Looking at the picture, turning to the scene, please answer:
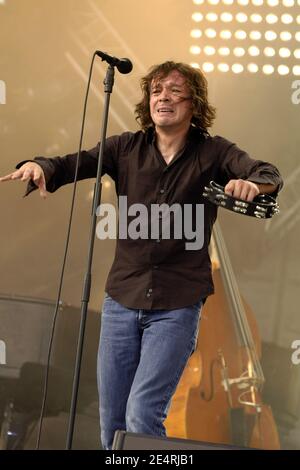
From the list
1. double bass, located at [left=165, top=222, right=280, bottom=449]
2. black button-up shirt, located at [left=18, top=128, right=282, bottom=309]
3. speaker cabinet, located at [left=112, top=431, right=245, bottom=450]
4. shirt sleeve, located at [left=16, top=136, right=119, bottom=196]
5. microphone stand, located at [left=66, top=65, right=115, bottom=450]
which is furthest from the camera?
double bass, located at [left=165, top=222, right=280, bottom=449]

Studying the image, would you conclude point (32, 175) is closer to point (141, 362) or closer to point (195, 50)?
point (141, 362)

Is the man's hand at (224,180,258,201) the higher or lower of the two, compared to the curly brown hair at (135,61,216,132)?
lower

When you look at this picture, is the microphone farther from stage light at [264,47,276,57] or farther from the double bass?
stage light at [264,47,276,57]

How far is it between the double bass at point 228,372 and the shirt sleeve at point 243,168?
97 cm

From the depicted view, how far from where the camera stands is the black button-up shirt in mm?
2008

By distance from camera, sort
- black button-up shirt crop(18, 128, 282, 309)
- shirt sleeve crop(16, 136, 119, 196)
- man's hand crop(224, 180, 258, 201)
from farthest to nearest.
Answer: shirt sleeve crop(16, 136, 119, 196), black button-up shirt crop(18, 128, 282, 309), man's hand crop(224, 180, 258, 201)

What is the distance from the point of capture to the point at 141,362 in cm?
199

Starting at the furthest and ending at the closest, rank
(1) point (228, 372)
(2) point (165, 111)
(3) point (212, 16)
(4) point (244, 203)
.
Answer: (3) point (212, 16)
(1) point (228, 372)
(2) point (165, 111)
(4) point (244, 203)

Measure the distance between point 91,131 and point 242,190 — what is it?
165cm

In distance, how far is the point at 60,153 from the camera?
128 inches

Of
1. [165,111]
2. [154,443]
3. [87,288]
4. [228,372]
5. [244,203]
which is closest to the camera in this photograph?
[154,443]

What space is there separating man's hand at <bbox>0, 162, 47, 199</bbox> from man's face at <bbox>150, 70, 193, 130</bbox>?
42 centimetres

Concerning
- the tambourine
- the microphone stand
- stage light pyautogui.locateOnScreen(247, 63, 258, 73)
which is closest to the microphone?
the microphone stand

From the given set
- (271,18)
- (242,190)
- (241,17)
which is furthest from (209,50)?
(242,190)
